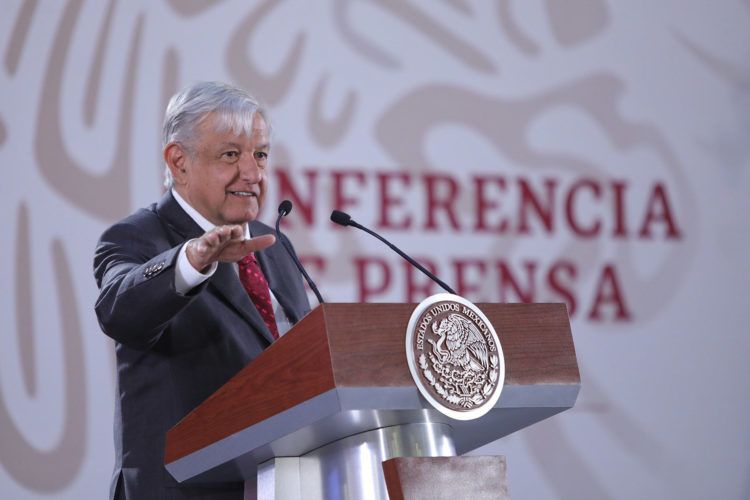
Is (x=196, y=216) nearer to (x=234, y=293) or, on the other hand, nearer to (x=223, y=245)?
(x=234, y=293)

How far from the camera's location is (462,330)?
1.76m

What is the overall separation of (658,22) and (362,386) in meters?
3.54

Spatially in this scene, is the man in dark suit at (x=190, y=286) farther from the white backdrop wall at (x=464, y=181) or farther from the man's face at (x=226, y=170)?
the white backdrop wall at (x=464, y=181)

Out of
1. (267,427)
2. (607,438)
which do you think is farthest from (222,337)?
(607,438)

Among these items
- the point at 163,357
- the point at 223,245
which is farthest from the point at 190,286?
the point at 163,357

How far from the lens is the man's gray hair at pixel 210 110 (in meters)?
2.41

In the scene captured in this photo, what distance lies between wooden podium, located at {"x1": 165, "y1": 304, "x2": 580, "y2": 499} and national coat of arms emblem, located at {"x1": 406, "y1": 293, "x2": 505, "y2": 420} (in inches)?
0.8

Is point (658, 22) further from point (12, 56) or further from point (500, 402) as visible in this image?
point (500, 402)

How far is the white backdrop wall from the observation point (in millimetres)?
3791

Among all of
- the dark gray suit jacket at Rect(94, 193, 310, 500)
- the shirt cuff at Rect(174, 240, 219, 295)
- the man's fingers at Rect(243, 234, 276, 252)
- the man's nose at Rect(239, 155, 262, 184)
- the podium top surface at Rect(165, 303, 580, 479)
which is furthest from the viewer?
the man's nose at Rect(239, 155, 262, 184)

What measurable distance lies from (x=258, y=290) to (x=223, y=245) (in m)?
0.68

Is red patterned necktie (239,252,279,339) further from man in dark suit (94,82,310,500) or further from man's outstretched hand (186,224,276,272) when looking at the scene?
man's outstretched hand (186,224,276,272)

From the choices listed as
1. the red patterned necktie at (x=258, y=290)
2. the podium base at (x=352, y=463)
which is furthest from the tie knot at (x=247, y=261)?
the podium base at (x=352, y=463)

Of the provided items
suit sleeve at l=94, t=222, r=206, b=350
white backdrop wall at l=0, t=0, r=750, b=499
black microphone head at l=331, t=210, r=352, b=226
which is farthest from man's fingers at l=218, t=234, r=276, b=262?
white backdrop wall at l=0, t=0, r=750, b=499
